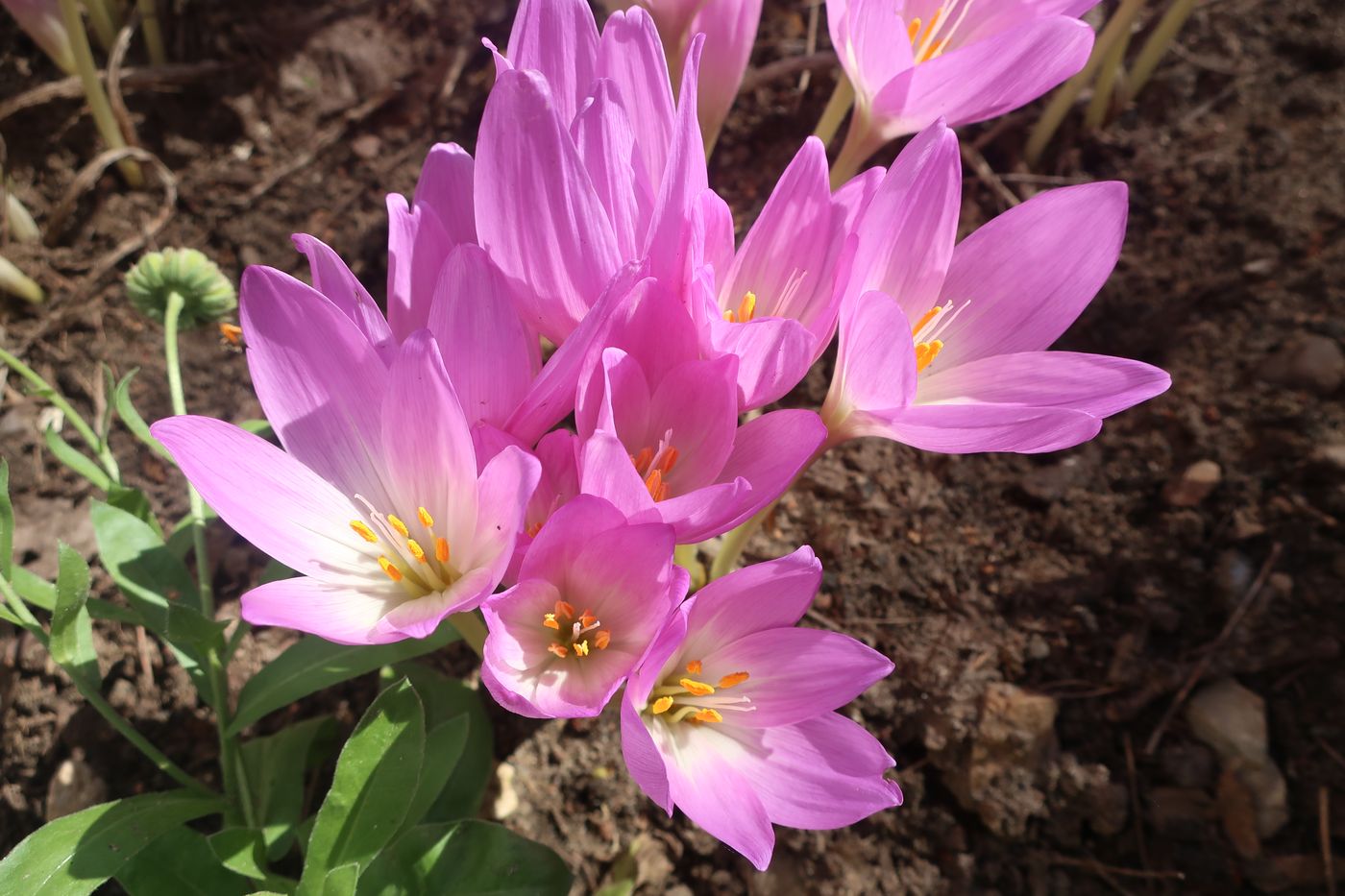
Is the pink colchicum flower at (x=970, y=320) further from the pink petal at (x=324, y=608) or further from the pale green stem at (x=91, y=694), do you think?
the pale green stem at (x=91, y=694)

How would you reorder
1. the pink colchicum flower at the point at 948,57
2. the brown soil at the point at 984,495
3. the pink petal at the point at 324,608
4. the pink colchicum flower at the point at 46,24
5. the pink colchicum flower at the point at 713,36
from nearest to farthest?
the pink petal at the point at 324,608 → the pink colchicum flower at the point at 948,57 → the pink colchicum flower at the point at 713,36 → the brown soil at the point at 984,495 → the pink colchicum flower at the point at 46,24

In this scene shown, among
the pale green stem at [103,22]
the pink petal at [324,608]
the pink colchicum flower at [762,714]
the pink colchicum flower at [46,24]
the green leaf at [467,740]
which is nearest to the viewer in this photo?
the pink petal at [324,608]

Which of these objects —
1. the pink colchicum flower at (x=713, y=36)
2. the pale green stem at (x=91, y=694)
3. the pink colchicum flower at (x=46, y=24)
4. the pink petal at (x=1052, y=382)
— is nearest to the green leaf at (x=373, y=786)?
the pale green stem at (x=91, y=694)

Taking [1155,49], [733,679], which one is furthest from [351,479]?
[1155,49]

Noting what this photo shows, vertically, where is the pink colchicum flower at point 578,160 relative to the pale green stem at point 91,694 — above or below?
→ above

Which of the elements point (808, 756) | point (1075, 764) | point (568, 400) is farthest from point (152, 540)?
point (1075, 764)

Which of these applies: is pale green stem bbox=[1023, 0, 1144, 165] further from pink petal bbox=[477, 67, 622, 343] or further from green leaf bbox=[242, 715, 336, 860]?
green leaf bbox=[242, 715, 336, 860]

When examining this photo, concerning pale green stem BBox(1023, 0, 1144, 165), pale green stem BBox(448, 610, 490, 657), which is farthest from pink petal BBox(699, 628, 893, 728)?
pale green stem BBox(1023, 0, 1144, 165)

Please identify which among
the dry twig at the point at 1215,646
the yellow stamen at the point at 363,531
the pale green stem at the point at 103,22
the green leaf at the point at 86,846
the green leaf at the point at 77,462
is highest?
the pale green stem at the point at 103,22

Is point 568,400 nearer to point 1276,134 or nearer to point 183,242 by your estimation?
point 183,242
